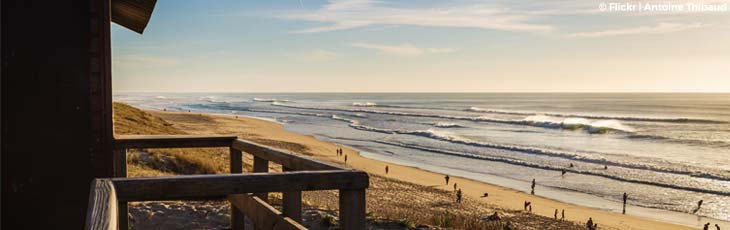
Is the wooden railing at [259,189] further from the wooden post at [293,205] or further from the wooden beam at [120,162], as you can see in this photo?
the wooden beam at [120,162]

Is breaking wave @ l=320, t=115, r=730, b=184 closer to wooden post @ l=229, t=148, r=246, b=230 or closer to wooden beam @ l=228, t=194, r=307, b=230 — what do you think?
wooden post @ l=229, t=148, r=246, b=230

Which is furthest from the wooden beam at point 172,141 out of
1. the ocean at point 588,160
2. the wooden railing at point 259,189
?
the ocean at point 588,160

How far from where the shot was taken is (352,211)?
118 inches

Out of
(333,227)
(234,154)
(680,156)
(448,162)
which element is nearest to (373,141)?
(448,162)

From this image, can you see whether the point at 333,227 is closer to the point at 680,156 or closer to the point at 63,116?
the point at 63,116

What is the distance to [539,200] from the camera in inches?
926

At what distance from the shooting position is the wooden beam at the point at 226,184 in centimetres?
250

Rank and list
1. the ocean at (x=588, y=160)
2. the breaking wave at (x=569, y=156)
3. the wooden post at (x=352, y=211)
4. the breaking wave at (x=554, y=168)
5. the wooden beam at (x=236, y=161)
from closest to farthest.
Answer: the wooden post at (x=352, y=211) → the wooden beam at (x=236, y=161) → the ocean at (x=588, y=160) → the breaking wave at (x=554, y=168) → the breaking wave at (x=569, y=156)

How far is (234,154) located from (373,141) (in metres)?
41.7

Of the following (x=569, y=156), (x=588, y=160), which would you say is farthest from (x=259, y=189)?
(x=569, y=156)

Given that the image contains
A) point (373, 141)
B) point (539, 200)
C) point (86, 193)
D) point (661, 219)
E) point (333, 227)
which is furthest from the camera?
point (373, 141)

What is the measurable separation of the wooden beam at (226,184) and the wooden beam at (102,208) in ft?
0.41

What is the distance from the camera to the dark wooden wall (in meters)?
3.89

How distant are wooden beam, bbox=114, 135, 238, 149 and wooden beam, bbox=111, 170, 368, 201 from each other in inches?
110
